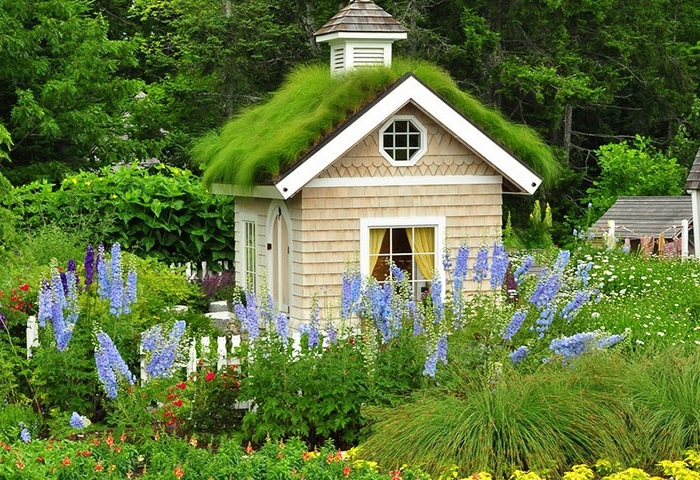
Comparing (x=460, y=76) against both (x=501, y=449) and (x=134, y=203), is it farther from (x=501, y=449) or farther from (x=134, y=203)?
(x=501, y=449)

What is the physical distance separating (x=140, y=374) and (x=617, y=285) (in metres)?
8.21

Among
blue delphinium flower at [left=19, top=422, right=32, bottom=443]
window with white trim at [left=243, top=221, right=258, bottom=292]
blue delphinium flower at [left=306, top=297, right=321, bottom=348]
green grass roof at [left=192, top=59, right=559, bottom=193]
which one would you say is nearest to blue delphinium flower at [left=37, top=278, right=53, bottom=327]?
blue delphinium flower at [left=19, top=422, right=32, bottom=443]

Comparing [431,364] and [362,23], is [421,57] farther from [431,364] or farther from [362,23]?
[431,364]

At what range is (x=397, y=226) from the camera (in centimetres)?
1452

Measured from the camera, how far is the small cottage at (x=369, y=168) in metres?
13.9

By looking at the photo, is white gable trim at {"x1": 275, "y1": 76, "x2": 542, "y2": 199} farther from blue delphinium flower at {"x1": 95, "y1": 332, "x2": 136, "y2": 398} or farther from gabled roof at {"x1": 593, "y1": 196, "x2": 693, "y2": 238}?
gabled roof at {"x1": 593, "y1": 196, "x2": 693, "y2": 238}

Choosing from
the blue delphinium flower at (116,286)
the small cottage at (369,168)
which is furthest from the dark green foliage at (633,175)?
the blue delphinium flower at (116,286)

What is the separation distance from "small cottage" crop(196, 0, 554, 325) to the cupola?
0.01 meters

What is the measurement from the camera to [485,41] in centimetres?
3112

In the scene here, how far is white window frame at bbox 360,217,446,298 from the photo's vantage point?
1434cm

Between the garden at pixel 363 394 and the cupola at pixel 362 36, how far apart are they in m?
4.94

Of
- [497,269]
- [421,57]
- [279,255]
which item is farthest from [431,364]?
[421,57]

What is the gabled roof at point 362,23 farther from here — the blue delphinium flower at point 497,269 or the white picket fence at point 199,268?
the blue delphinium flower at point 497,269

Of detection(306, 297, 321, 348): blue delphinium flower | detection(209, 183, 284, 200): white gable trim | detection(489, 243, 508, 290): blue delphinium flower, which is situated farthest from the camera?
detection(209, 183, 284, 200): white gable trim
